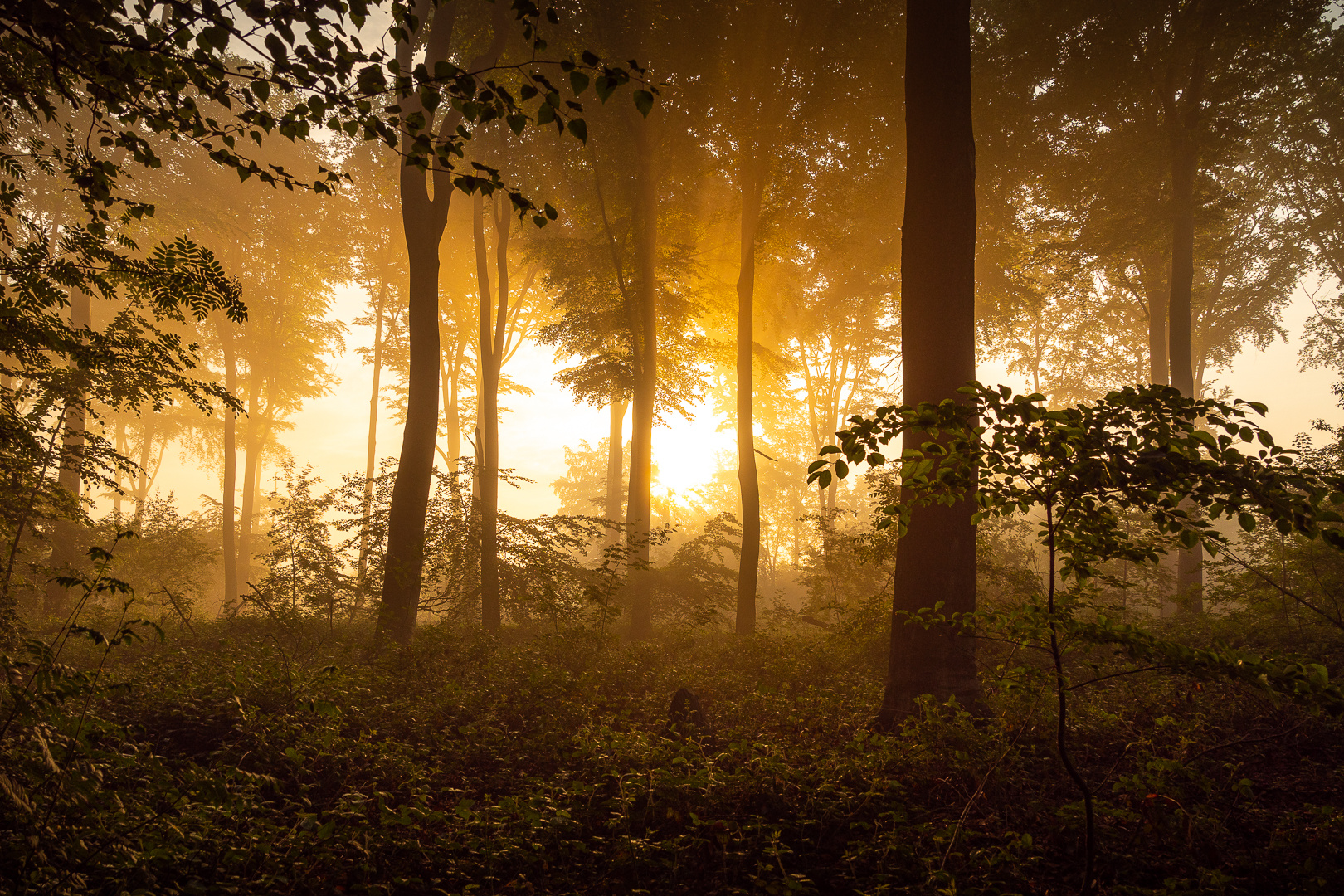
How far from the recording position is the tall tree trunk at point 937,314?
18.3ft

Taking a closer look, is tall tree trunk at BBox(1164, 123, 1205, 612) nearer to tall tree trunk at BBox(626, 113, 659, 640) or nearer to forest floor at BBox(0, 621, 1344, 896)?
forest floor at BBox(0, 621, 1344, 896)

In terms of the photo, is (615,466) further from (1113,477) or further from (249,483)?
(1113,477)

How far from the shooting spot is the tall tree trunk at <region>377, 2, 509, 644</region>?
981 centimetres

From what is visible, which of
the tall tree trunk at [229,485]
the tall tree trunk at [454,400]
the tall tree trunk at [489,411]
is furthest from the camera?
the tall tree trunk at [454,400]

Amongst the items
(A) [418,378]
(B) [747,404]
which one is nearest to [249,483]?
(A) [418,378]

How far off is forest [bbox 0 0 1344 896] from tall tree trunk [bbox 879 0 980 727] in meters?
0.05

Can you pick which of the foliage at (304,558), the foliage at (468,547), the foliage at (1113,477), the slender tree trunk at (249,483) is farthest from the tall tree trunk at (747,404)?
the slender tree trunk at (249,483)

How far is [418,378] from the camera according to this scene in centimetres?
1048

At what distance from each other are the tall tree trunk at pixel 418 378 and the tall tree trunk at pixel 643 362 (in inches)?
153

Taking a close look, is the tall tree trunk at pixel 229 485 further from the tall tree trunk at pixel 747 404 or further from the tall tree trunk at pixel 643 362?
the tall tree trunk at pixel 747 404

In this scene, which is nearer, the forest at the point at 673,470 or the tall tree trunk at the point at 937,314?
the forest at the point at 673,470

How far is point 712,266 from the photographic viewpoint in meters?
16.8

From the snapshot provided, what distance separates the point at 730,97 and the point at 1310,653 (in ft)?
44.4

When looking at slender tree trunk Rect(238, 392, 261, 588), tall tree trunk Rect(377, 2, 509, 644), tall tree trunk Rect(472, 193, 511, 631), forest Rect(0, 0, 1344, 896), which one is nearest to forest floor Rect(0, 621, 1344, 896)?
forest Rect(0, 0, 1344, 896)
